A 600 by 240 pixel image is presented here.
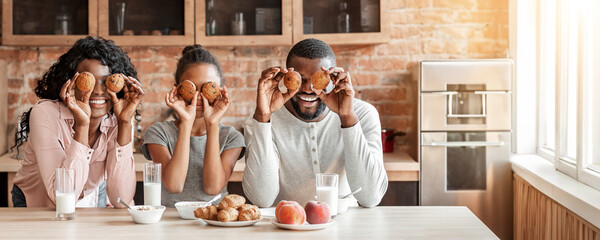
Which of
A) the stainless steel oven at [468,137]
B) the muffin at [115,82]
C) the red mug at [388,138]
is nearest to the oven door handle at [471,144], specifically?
the stainless steel oven at [468,137]

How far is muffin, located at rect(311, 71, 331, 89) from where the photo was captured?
2137 millimetres

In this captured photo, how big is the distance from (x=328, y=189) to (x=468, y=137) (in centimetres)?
187

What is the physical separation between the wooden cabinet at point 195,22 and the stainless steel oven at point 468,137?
→ 1.68ft

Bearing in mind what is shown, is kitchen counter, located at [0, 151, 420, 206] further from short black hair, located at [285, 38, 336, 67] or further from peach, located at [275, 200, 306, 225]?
peach, located at [275, 200, 306, 225]

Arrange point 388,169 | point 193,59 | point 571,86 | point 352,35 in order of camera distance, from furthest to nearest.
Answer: point 352,35 → point 388,169 → point 571,86 → point 193,59

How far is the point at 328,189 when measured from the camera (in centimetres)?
190

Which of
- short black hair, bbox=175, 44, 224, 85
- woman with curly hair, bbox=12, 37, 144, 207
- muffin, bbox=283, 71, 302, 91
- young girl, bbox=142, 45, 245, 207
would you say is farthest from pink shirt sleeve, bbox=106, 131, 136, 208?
muffin, bbox=283, 71, 302, 91

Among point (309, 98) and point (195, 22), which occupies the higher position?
point (195, 22)

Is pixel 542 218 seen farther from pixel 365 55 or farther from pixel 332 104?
pixel 365 55

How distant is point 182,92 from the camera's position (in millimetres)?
2201

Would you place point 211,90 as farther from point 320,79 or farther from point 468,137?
point 468,137

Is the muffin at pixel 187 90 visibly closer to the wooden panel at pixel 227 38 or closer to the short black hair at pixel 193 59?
the short black hair at pixel 193 59

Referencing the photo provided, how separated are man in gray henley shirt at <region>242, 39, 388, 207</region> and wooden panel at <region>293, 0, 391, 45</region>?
1.42 metres

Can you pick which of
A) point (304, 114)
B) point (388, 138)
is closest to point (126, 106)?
point (304, 114)
